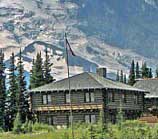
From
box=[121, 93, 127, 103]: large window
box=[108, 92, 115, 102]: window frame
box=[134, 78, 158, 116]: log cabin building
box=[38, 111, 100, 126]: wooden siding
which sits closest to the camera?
box=[38, 111, 100, 126]: wooden siding

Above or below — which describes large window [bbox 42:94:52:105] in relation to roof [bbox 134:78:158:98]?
below

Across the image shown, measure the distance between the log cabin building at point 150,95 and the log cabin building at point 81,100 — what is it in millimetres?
5698

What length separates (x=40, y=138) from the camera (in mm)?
56625

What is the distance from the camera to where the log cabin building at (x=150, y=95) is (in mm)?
89812

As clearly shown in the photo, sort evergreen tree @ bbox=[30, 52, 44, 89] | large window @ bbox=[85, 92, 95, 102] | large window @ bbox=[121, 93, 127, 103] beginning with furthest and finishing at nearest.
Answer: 1. evergreen tree @ bbox=[30, 52, 44, 89]
2. large window @ bbox=[121, 93, 127, 103]
3. large window @ bbox=[85, 92, 95, 102]

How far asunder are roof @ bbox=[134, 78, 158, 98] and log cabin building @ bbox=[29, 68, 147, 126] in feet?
29.3

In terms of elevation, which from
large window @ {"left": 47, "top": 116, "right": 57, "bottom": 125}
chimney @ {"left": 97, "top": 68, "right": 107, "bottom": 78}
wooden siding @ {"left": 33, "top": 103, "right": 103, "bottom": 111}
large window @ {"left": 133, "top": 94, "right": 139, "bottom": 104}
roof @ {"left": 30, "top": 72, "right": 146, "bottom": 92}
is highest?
chimney @ {"left": 97, "top": 68, "right": 107, "bottom": 78}

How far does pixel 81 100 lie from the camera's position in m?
82.0

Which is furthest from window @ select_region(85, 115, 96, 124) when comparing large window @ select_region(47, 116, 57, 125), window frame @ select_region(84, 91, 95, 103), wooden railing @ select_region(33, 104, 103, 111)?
large window @ select_region(47, 116, 57, 125)

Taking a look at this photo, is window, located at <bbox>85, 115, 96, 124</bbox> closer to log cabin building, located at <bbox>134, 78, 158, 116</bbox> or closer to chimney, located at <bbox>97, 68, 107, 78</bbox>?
chimney, located at <bbox>97, 68, 107, 78</bbox>

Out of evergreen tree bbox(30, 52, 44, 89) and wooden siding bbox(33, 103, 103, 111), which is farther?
evergreen tree bbox(30, 52, 44, 89)

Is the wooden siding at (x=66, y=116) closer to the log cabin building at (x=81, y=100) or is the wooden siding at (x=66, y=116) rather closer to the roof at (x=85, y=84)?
the log cabin building at (x=81, y=100)

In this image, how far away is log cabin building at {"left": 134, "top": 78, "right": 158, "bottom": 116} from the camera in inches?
3536

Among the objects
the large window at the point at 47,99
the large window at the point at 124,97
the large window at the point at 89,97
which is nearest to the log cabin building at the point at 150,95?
the large window at the point at 124,97
